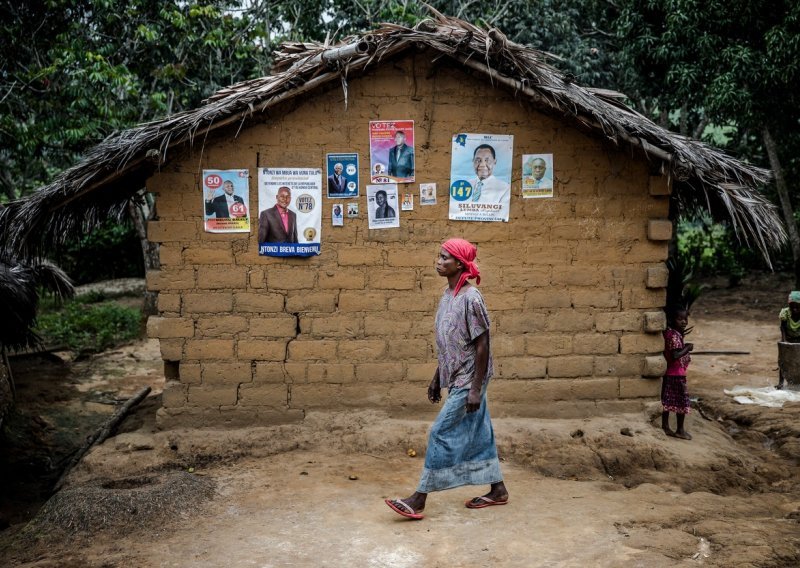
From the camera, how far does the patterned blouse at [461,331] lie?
4516 mm

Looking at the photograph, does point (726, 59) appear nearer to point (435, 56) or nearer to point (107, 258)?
point (435, 56)

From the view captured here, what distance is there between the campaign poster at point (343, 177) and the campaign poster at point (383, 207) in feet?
0.45

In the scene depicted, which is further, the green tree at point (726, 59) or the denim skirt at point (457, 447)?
the green tree at point (726, 59)

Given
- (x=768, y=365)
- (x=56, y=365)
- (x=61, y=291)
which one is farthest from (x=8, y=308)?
(x=768, y=365)

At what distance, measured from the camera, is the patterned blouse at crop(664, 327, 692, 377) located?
6520mm

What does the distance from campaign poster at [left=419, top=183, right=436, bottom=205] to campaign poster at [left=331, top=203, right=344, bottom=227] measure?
25.4 inches

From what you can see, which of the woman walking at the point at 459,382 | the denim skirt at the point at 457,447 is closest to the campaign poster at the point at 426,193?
the woman walking at the point at 459,382

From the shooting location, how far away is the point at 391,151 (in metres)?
6.28

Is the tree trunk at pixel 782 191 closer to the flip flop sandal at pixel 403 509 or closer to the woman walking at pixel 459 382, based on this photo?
the woman walking at pixel 459 382

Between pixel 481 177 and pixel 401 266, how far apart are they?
0.97 metres

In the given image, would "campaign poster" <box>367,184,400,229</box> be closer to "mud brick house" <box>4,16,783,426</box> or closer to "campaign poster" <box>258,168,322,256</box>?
"mud brick house" <box>4,16,783,426</box>

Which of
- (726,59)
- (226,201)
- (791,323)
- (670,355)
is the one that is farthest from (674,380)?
(726,59)

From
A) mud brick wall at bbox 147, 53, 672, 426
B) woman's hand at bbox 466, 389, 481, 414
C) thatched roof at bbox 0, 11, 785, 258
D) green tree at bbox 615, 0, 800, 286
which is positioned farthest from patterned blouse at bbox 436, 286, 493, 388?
green tree at bbox 615, 0, 800, 286

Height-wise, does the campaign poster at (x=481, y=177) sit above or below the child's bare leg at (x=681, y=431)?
above
